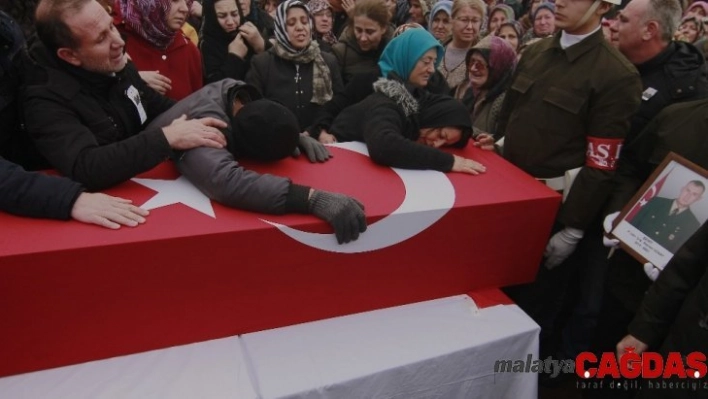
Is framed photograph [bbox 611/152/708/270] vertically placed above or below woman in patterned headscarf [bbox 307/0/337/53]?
below

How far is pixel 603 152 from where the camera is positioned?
1.89m

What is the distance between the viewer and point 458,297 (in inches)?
71.1

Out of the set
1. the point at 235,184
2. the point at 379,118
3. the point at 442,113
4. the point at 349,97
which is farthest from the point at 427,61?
the point at 235,184

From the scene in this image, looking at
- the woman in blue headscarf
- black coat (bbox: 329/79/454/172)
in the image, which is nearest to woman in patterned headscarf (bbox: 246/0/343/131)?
the woman in blue headscarf

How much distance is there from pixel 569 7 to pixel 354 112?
97cm

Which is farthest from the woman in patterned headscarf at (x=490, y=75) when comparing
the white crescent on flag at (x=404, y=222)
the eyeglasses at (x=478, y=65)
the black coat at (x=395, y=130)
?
the white crescent on flag at (x=404, y=222)

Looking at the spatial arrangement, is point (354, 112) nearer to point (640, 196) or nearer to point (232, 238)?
point (232, 238)

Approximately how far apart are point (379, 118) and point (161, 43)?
1.22 metres

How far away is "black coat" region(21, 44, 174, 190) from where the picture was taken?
1.35 meters

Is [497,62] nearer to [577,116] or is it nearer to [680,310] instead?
[577,116]

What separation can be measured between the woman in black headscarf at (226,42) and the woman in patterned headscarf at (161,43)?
11.8 inches

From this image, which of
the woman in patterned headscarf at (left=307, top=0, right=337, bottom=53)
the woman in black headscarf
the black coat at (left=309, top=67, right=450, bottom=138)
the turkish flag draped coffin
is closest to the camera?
the turkish flag draped coffin

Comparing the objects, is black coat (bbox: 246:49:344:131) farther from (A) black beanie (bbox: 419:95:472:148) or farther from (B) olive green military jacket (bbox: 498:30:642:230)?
(B) olive green military jacket (bbox: 498:30:642:230)

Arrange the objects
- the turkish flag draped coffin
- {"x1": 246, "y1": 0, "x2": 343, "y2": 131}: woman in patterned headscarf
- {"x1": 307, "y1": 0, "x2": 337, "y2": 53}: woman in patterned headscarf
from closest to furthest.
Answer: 1. the turkish flag draped coffin
2. {"x1": 246, "y1": 0, "x2": 343, "y2": 131}: woman in patterned headscarf
3. {"x1": 307, "y1": 0, "x2": 337, "y2": 53}: woman in patterned headscarf
